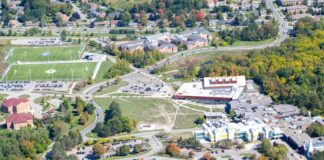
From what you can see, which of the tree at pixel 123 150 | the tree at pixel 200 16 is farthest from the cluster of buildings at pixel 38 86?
Result: the tree at pixel 200 16

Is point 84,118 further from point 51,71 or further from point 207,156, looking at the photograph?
point 51,71

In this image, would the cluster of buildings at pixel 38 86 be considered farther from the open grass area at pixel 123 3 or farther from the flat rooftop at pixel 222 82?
the open grass area at pixel 123 3

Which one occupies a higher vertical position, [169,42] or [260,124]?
[169,42]

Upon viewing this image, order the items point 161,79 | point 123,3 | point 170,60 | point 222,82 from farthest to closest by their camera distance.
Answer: point 123,3 → point 170,60 → point 161,79 → point 222,82

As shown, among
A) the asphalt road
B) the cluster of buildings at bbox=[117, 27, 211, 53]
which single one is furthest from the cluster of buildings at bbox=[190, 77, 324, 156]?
the cluster of buildings at bbox=[117, 27, 211, 53]

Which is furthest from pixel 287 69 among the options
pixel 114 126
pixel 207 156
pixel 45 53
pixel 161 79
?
pixel 45 53

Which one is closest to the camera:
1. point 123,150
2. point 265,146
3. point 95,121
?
point 265,146

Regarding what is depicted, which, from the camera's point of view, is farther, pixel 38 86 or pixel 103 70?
pixel 103 70
